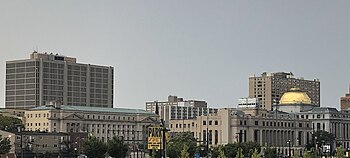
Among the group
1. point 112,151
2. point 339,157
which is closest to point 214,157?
point 112,151

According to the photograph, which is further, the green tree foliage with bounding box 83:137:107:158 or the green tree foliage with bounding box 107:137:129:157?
the green tree foliage with bounding box 107:137:129:157

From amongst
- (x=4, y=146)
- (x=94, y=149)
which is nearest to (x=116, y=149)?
(x=94, y=149)

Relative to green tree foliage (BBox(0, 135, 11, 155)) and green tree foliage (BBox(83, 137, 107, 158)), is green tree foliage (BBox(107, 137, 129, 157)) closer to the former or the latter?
green tree foliage (BBox(83, 137, 107, 158))

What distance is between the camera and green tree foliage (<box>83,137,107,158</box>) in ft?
615

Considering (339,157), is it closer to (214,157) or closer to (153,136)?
(153,136)

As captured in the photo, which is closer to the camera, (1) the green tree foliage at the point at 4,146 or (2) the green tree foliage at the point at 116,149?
(1) the green tree foliage at the point at 4,146

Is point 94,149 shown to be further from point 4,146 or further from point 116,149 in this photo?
point 4,146

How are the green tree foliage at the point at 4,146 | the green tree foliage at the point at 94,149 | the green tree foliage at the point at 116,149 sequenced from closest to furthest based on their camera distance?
the green tree foliage at the point at 4,146 → the green tree foliage at the point at 94,149 → the green tree foliage at the point at 116,149

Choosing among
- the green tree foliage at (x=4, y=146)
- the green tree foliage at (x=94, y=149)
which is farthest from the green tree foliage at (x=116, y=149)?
the green tree foliage at (x=4, y=146)

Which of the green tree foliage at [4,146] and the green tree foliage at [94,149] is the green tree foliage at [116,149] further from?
the green tree foliage at [4,146]

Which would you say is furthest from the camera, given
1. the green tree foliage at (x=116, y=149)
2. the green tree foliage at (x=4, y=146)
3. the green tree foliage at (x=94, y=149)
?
the green tree foliage at (x=116, y=149)

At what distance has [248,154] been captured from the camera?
197875mm

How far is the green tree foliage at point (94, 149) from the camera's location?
18738 centimetres

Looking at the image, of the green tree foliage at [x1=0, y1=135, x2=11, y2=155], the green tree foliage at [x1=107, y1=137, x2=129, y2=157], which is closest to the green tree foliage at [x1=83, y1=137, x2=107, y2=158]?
the green tree foliage at [x1=107, y1=137, x2=129, y2=157]
